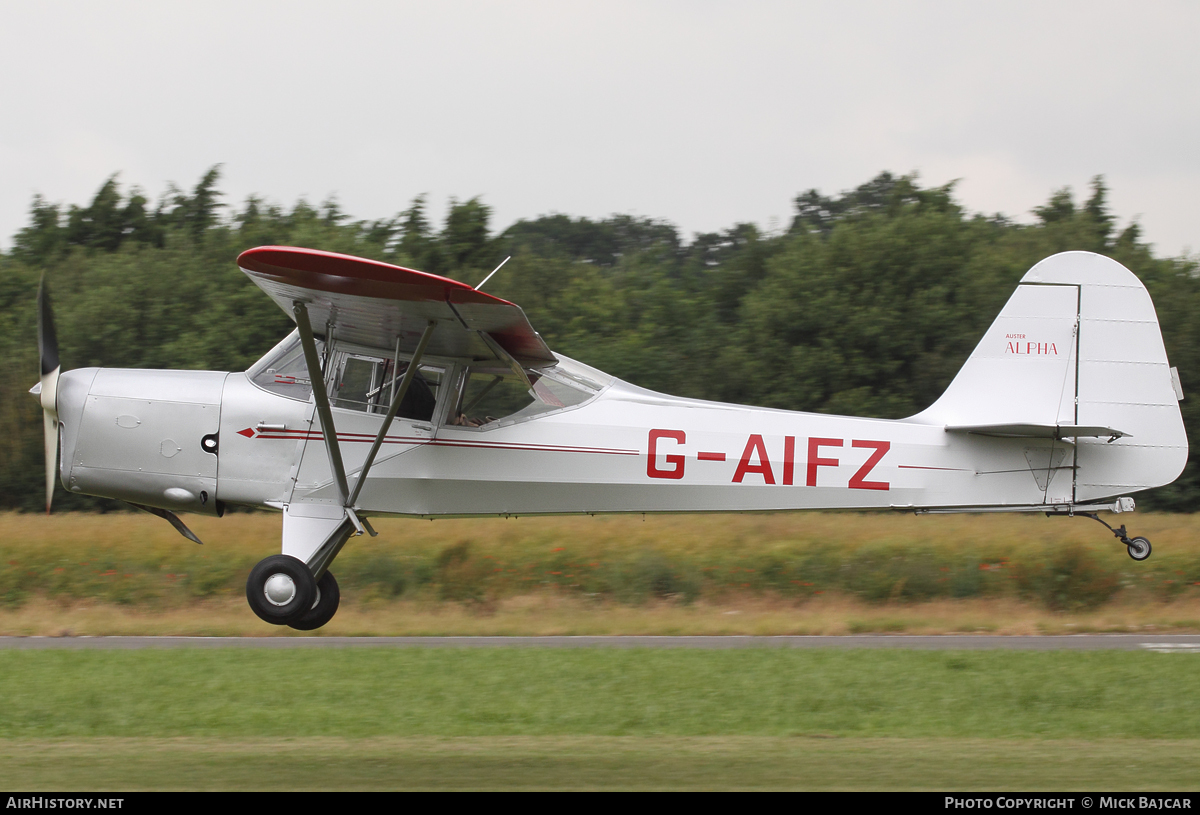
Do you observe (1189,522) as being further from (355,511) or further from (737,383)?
(355,511)

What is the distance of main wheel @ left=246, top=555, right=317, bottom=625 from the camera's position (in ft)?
27.2

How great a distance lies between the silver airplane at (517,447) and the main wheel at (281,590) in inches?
6.4

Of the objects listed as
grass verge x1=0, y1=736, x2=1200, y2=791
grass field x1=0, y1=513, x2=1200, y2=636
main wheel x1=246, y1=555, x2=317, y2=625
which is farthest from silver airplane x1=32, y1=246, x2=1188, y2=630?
grass field x1=0, y1=513, x2=1200, y2=636

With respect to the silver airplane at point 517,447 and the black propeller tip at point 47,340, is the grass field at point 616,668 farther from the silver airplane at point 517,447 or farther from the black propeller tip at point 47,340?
the black propeller tip at point 47,340

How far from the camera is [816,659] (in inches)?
389

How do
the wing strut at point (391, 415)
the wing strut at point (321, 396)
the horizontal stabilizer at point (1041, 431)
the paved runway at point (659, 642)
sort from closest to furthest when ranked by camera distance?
the wing strut at point (321, 396) → the wing strut at point (391, 415) → the horizontal stabilizer at point (1041, 431) → the paved runway at point (659, 642)

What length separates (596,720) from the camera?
7.92 meters

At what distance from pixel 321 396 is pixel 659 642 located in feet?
16.6

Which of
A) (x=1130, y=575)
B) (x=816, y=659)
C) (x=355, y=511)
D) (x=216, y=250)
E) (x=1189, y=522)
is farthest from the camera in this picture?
(x=216, y=250)

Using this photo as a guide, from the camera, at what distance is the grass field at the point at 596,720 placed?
20.6 ft

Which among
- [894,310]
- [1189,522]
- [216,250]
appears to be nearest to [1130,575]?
[1189,522]

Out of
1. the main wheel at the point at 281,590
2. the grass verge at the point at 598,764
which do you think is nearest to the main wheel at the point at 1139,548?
the grass verge at the point at 598,764
